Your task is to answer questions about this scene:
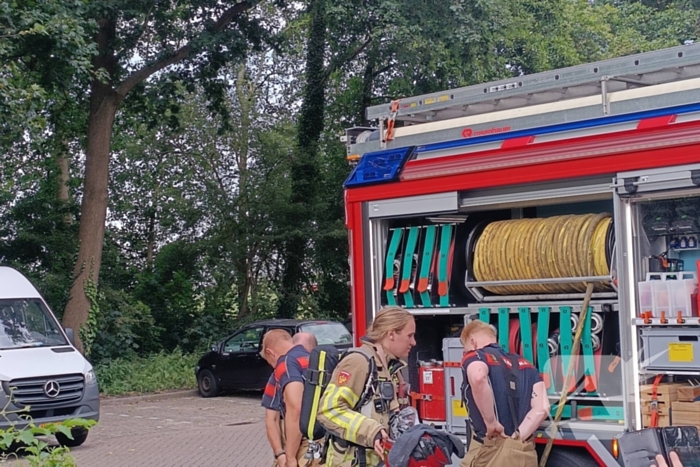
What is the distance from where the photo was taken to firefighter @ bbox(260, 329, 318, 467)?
5469 millimetres

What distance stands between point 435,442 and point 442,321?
2321mm

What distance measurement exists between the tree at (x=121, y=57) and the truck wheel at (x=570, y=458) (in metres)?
14.6

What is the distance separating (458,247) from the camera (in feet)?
22.3

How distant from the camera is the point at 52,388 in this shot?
1220 centimetres

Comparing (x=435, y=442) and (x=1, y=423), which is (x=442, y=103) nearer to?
(x=435, y=442)

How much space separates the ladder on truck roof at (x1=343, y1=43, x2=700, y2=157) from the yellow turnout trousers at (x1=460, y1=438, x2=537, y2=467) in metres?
2.04

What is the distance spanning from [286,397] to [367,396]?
2.92ft

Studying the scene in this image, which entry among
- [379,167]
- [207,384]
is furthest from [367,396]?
[207,384]

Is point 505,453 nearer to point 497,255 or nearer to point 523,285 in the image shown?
point 523,285

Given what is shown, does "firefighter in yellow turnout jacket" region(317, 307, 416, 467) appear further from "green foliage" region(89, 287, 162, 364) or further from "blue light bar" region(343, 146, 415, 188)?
"green foliage" region(89, 287, 162, 364)

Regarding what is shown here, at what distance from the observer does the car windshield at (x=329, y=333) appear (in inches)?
672

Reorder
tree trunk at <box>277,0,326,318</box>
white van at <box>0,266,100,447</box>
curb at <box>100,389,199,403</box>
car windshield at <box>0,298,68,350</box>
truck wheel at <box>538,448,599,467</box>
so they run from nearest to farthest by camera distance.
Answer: truck wheel at <box>538,448,599,467</box>
white van at <box>0,266,100,447</box>
car windshield at <box>0,298,68,350</box>
curb at <box>100,389,199,403</box>
tree trunk at <box>277,0,326,318</box>

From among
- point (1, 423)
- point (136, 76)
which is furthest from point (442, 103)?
A: point (136, 76)

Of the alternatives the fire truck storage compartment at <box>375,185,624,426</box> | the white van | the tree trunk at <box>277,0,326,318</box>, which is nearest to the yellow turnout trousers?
the fire truck storage compartment at <box>375,185,624,426</box>
